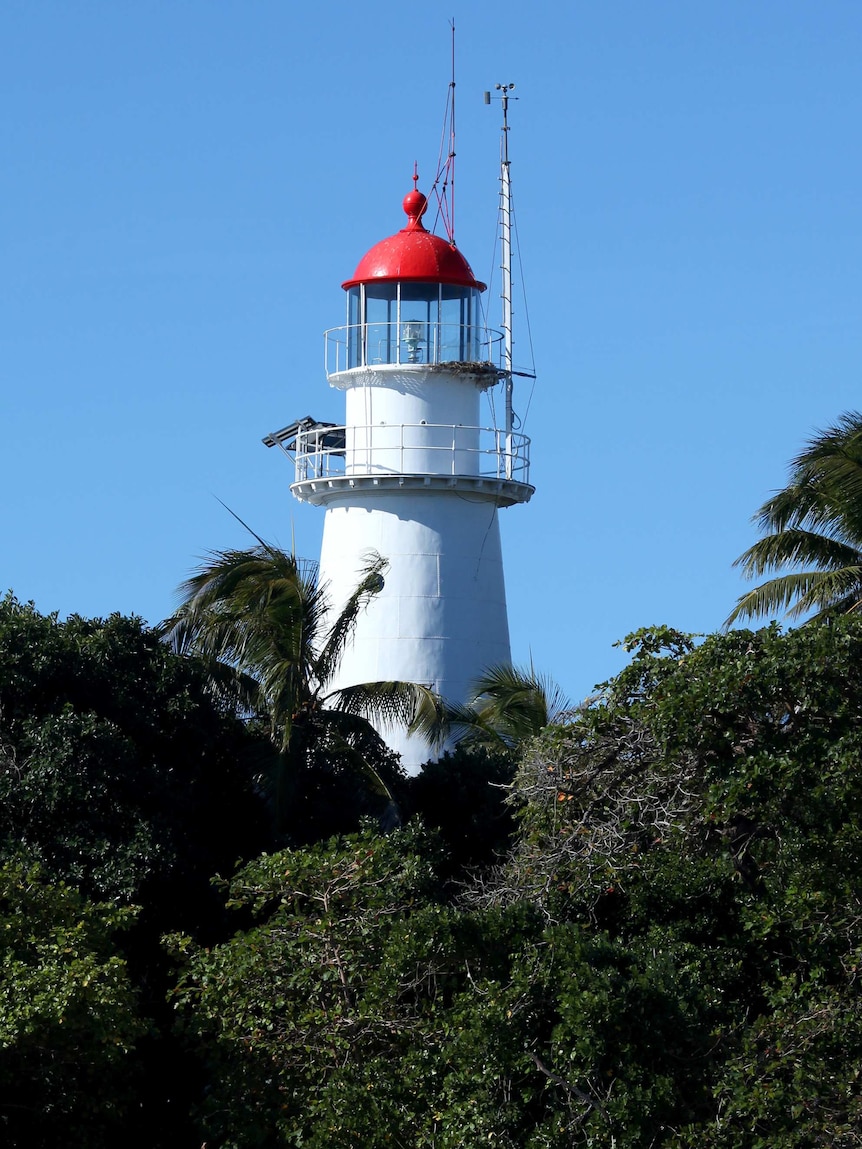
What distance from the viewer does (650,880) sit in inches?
781

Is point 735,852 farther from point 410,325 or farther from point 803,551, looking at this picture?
point 410,325

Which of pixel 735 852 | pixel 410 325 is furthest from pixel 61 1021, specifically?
pixel 410 325

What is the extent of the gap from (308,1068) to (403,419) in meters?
16.4

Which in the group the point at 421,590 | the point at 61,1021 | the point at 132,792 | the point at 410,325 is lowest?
the point at 61,1021

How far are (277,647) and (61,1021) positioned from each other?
8.22 meters

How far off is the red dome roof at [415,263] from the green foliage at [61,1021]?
16.4m

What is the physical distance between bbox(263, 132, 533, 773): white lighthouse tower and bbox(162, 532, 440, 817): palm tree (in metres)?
6.31

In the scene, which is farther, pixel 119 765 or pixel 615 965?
pixel 119 765

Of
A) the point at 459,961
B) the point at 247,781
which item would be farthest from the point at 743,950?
the point at 247,781

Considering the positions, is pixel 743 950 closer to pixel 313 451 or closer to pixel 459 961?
pixel 459 961

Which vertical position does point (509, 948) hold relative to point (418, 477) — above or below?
below

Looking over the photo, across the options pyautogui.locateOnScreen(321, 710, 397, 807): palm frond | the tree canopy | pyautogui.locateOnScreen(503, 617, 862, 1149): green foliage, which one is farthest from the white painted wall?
the tree canopy

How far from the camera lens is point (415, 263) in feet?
109

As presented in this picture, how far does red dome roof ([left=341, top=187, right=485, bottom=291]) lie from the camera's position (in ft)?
109
